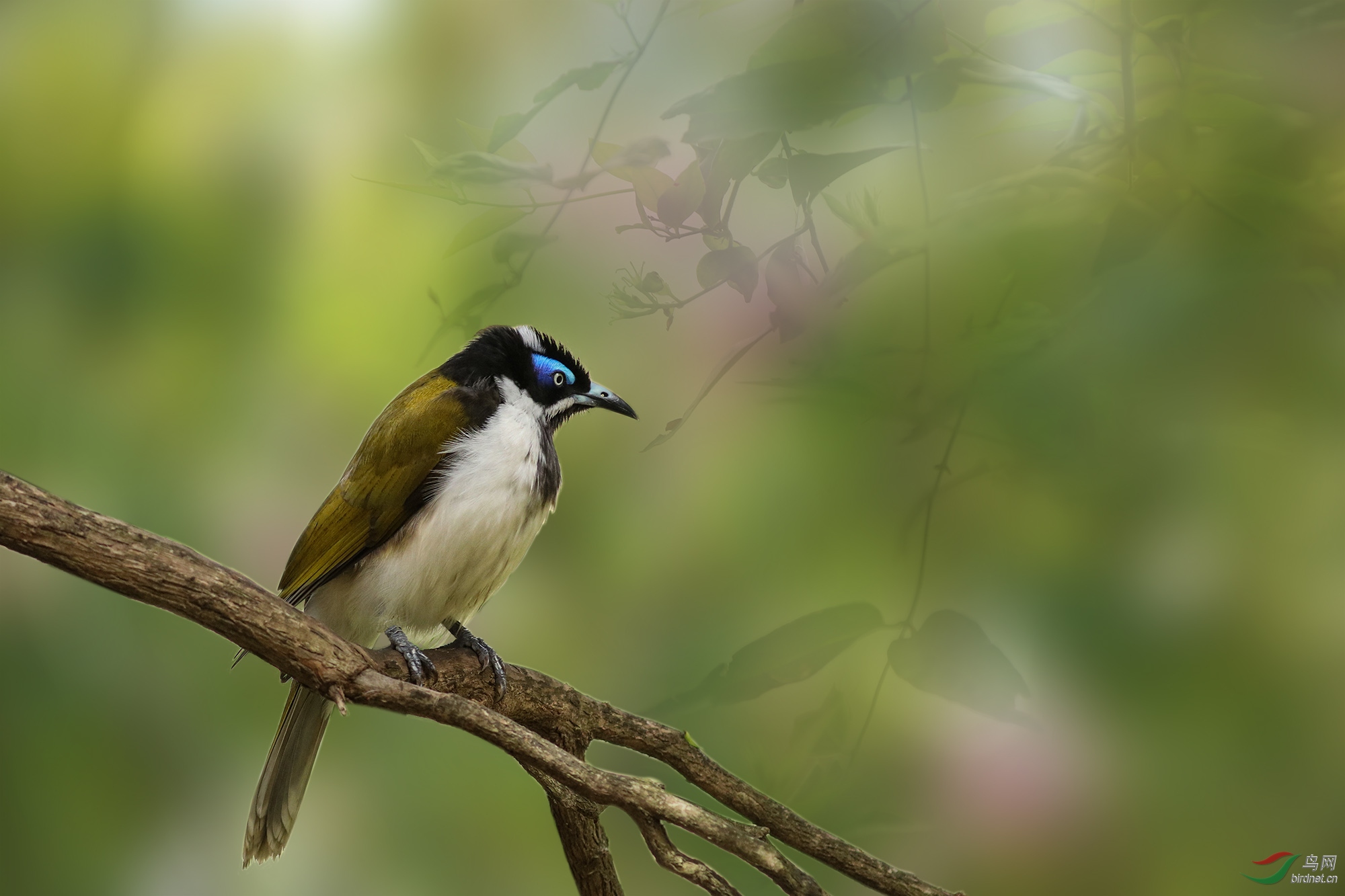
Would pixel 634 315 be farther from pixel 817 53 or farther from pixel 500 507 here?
pixel 817 53

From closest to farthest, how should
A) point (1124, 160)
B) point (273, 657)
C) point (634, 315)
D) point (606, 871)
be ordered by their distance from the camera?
1. point (273, 657)
2. point (606, 871)
3. point (634, 315)
4. point (1124, 160)

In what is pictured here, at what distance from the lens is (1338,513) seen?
222 centimetres

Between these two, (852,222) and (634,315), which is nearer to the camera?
(634,315)

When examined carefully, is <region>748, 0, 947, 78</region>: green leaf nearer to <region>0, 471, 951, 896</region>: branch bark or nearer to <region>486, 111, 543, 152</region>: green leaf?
<region>486, 111, 543, 152</region>: green leaf

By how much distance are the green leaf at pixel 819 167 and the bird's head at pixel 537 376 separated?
1.67ft

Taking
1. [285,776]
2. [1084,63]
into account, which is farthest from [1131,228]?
[285,776]

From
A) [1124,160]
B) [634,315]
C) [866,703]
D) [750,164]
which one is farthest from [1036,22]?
[866,703]

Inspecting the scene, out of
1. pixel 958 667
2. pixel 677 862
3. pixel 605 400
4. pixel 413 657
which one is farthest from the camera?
pixel 605 400

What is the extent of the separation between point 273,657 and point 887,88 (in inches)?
53.1

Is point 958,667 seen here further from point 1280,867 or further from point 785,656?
point 1280,867

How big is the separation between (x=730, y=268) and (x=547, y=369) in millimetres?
455

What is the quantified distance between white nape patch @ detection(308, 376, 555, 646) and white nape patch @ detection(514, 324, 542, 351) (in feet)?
0.60

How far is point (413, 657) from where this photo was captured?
76.6 inches

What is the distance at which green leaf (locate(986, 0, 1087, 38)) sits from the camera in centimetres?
209
